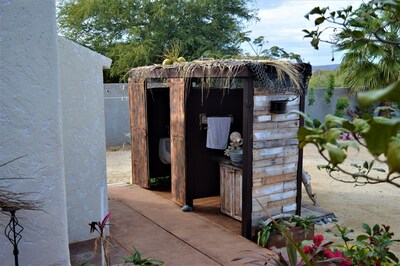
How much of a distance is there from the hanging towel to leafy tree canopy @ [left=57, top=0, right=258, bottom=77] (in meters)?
7.44

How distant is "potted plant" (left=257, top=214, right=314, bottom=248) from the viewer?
12.3 ft

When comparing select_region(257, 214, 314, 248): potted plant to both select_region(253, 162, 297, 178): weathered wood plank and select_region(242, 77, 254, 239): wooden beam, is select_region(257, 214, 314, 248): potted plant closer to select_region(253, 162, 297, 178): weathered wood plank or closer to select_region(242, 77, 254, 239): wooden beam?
select_region(242, 77, 254, 239): wooden beam

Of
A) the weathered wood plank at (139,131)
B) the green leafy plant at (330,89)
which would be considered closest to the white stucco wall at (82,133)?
the weathered wood plank at (139,131)

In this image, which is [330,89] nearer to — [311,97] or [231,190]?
[311,97]

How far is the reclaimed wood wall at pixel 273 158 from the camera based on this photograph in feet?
12.9

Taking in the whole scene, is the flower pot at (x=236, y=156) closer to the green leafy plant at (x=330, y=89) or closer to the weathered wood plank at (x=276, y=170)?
the weathered wood plank at (x=276, y=170)

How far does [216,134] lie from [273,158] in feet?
3.31

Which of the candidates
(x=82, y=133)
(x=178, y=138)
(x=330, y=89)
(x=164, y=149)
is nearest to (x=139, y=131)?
(x=164, y=149)

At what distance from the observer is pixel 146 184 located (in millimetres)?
5914

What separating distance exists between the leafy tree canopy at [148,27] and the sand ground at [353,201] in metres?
5.39

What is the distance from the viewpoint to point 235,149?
4516 millimetres

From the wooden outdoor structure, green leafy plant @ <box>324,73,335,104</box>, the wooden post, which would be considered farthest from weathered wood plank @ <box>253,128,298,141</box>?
green leafy plant @ <box>324,73,335,104</box>

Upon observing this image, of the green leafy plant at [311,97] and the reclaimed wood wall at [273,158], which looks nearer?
the reclaimed wood wall at [273,158]

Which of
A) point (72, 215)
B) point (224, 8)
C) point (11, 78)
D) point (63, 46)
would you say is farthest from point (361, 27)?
point (224, 8)
